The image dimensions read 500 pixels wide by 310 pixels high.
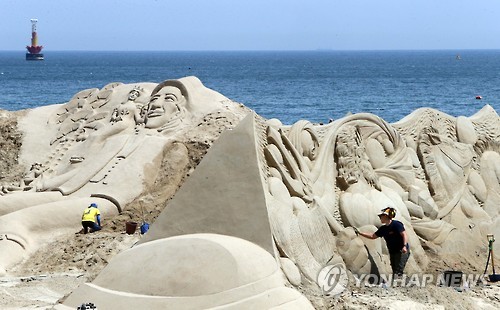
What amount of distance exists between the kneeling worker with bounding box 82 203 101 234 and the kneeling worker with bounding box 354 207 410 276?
14.9 ft

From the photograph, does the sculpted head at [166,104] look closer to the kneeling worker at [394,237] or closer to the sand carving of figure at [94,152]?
the sand carving of figure at [94,152]

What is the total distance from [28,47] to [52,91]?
165ft

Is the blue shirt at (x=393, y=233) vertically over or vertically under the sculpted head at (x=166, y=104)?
under

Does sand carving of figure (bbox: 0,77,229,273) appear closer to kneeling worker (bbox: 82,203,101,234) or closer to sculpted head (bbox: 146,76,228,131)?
sculpted head (bbox: 146,76,228,131)

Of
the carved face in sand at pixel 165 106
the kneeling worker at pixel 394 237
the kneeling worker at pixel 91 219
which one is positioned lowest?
the kneeling worker at pixel 91 219

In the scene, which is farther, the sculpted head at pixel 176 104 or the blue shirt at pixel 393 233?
the sculpted head at pixel 176 104

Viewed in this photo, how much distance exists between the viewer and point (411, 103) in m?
43.7

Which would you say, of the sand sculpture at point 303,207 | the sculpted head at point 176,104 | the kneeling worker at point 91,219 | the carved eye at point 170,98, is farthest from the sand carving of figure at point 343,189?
the carved eye at point 170,98

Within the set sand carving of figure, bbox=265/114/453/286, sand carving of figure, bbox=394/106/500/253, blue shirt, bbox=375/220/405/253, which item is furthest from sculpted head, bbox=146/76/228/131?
blue shirt, bbox=375/220/405/253

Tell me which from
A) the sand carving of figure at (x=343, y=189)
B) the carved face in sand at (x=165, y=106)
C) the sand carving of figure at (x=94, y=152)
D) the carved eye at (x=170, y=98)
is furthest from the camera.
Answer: the carved eye at (x=170, y=98)

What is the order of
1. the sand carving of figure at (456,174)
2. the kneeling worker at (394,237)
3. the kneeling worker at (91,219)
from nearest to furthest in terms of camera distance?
the kneeling worker at (394,237) → the sand carving of figure at (456,174) → the kneeling worker at (91,219)

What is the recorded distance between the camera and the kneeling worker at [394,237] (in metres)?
9.48

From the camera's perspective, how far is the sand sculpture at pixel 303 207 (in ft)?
25.8

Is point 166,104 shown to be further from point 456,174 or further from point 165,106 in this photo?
point 456,174
